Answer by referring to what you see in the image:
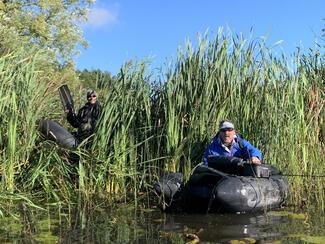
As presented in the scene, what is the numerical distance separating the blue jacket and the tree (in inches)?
564

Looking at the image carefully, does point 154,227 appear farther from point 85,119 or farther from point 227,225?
point 85,119

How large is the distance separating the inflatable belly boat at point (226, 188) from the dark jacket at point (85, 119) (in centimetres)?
162

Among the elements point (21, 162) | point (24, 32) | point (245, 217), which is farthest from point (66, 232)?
point (24, 32)

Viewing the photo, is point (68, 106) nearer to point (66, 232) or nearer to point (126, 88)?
point (126, 88)

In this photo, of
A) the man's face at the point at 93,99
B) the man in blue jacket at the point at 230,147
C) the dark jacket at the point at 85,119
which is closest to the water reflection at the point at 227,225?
the man in blue jacket at the point at 230,147

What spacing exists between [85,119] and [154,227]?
340 centimetres

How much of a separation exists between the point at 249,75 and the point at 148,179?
7.17ft

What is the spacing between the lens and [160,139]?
762 centimetres

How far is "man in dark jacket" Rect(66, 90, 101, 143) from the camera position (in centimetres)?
821

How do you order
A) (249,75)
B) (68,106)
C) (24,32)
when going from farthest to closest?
(24,32) → (68,106) → (249,75)

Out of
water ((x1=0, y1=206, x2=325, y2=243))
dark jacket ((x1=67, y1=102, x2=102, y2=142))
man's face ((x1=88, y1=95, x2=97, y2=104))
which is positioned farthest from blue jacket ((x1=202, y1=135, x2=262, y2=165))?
man's face ((x1=88, y1=95, x2=97, y2=104))

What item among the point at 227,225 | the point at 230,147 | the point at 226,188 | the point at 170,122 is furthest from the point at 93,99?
the point at 227,225

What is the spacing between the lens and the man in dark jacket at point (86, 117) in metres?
8.21

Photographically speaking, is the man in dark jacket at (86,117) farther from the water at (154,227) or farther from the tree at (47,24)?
the tree at (47,24)
